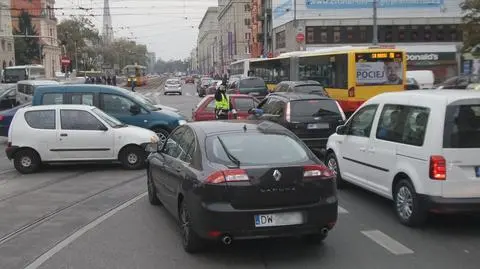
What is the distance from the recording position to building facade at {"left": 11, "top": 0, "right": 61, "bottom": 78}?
113 m

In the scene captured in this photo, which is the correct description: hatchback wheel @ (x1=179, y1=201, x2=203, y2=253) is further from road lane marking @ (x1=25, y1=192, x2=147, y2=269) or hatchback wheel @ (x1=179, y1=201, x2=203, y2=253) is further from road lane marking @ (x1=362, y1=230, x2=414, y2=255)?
road lane marking @ (x1=362, y1=230, x2=414, y2=255)

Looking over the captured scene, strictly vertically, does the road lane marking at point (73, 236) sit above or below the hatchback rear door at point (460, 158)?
below

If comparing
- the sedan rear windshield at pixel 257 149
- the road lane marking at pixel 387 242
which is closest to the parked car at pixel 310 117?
the road lane marking at pixel 387 242

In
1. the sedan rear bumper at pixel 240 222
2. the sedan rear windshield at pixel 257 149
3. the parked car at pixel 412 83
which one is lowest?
the sedan rear bumper at pixel 240 222

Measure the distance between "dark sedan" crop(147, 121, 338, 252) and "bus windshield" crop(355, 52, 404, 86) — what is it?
17.0 m

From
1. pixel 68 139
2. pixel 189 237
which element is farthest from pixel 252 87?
pixel 189 237

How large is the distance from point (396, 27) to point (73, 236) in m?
63.0

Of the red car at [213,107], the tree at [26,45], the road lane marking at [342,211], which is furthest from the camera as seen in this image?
the tree at [26,45]

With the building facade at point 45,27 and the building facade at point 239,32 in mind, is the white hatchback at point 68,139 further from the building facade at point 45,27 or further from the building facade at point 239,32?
the building facade at point 45,27

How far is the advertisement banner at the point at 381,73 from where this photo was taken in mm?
23141

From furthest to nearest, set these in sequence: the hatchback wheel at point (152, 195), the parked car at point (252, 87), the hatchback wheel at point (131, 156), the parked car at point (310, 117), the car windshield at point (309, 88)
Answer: the parked car at point (252, 87), the car windshield at point (309, 88), the parked car at point (310, 117), the hatchback wheel at point (131, 156), the hatchback wheel at point (152, 195)

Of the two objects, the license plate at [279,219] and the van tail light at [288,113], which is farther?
the van tail light at [288,113]

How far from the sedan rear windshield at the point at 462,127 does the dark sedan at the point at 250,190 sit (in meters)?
1.69

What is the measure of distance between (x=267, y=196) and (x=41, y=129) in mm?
8058
